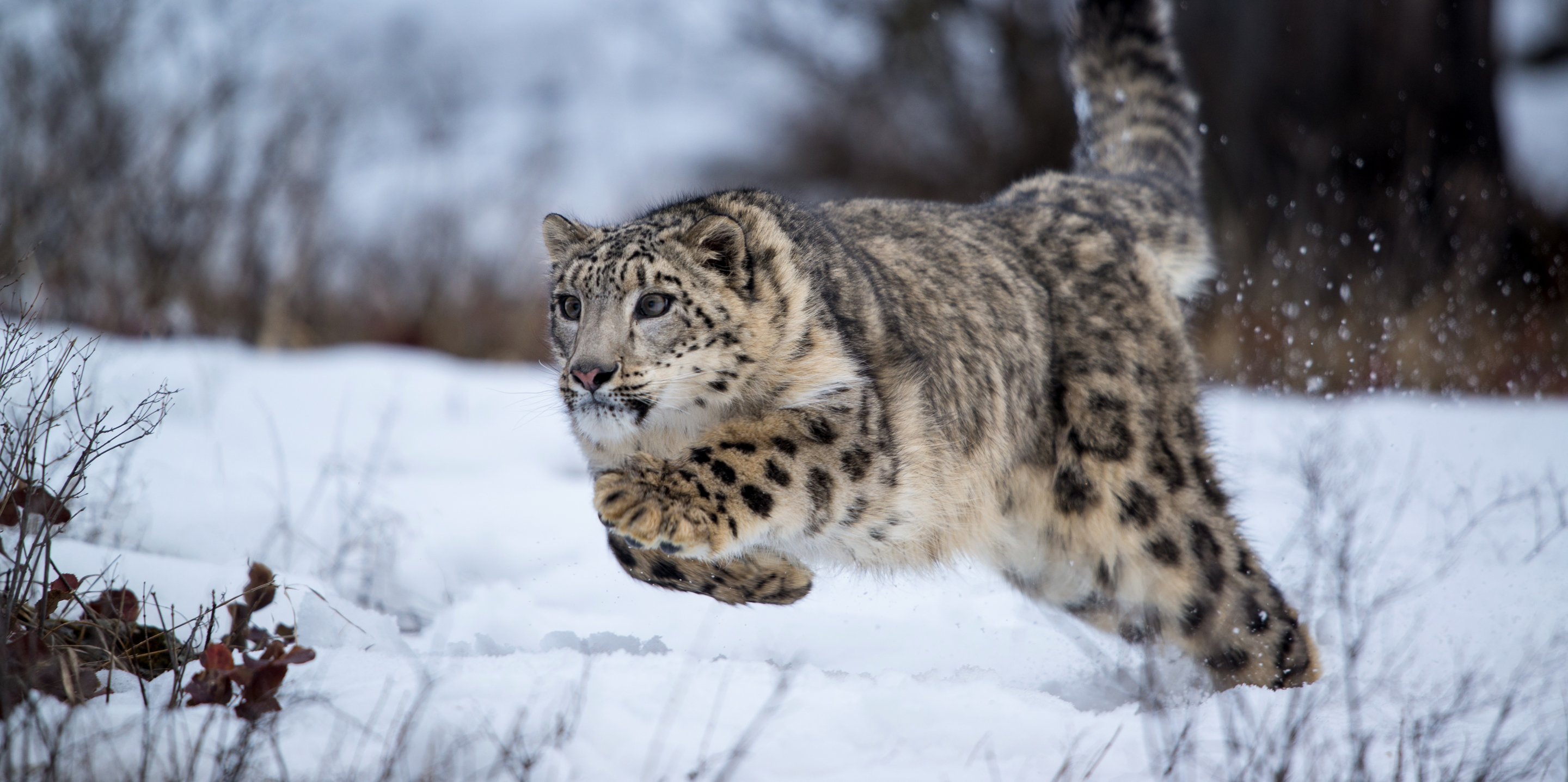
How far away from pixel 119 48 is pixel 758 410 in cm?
968

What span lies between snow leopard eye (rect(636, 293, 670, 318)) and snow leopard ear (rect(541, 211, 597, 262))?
65cm

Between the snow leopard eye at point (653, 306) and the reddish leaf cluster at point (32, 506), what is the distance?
167 cm

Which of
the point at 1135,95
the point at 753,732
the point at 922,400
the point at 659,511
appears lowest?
the point at 753,732

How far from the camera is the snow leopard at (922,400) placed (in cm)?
333

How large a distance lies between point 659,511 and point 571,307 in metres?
1.02

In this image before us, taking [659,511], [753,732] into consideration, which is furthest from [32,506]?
[753,732]

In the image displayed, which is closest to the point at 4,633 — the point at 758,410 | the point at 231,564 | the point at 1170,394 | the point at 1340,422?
→ the point at 231,564

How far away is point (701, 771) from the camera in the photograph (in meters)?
2.57

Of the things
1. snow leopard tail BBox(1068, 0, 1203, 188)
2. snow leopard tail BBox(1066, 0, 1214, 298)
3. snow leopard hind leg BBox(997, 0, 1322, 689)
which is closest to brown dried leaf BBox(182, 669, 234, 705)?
snow leopard hind leg BBox(997, 0, 1322, 689)

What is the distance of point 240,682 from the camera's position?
9.29 feet

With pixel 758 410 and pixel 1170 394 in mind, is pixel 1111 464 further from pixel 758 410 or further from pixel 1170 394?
pixel 758 410

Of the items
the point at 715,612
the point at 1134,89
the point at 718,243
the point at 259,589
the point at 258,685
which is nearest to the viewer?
the point at 258,685

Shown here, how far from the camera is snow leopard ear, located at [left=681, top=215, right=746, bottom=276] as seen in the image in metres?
3.51

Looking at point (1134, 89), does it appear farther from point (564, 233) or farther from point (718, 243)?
point (564, 233)
